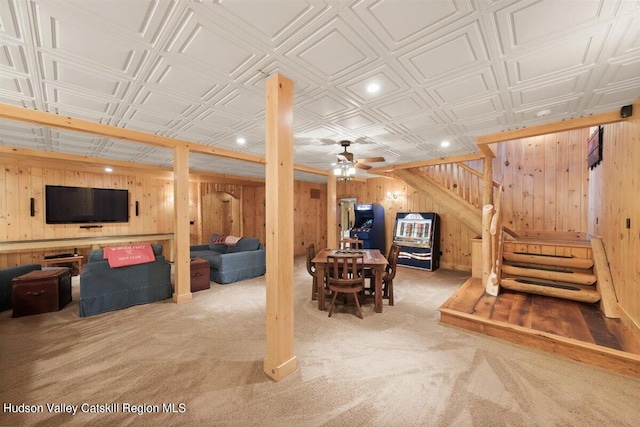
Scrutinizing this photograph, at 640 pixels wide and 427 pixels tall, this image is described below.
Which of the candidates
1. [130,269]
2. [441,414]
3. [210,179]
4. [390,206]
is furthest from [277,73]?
[390,206]

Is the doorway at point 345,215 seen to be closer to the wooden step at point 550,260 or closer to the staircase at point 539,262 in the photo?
the staircase at point 539,262

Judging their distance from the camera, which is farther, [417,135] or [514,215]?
[514,215]

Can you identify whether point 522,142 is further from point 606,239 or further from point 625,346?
point 625,346

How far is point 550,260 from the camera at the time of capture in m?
4.05

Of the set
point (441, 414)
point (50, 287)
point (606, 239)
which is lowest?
point (441, 414)

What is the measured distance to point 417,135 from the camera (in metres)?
3.88

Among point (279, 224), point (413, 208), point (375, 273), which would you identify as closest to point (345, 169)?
point (375, 273)

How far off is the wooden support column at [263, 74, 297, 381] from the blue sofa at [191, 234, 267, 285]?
10.3 feet

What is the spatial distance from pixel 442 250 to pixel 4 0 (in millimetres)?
7617

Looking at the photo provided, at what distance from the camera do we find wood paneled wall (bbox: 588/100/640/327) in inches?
104

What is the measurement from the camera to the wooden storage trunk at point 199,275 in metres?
4.54

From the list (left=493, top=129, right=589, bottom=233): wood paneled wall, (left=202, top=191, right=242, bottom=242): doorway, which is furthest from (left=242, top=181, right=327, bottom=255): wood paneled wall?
(left=493, top=129, right=589, bottom=233): wood paneled wall

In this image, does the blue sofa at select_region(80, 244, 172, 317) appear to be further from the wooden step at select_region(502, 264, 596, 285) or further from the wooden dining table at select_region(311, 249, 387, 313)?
the wooden step at select_region(502, 264, 596, 285)

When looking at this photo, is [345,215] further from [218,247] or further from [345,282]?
[345,282]
